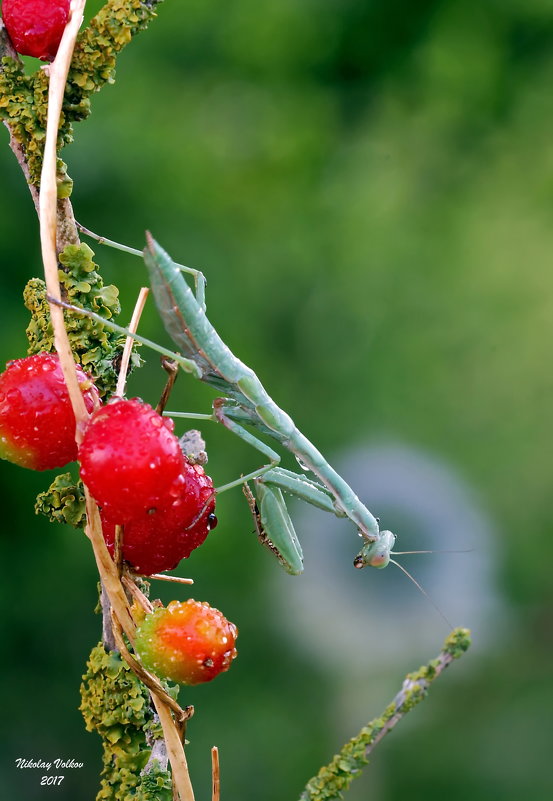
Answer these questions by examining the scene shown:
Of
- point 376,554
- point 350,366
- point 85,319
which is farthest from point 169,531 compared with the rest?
point 350,366

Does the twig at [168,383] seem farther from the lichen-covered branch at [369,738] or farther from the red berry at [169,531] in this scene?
the lichen-covered branch at [369,738]

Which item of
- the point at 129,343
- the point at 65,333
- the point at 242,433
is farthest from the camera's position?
the point at 242,433

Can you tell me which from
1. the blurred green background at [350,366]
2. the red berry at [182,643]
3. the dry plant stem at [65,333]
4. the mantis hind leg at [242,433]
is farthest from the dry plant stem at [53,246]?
the blurred green background at [350,366]

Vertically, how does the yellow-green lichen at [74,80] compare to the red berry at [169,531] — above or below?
above

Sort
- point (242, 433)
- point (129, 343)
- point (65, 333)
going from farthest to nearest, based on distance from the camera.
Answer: point (242, 433) → point (129, 343) → point (65, 333)

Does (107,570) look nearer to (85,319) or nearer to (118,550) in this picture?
(118,550)

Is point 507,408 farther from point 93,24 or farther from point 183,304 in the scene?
point 93,24

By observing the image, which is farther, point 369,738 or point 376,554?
point 376,554
